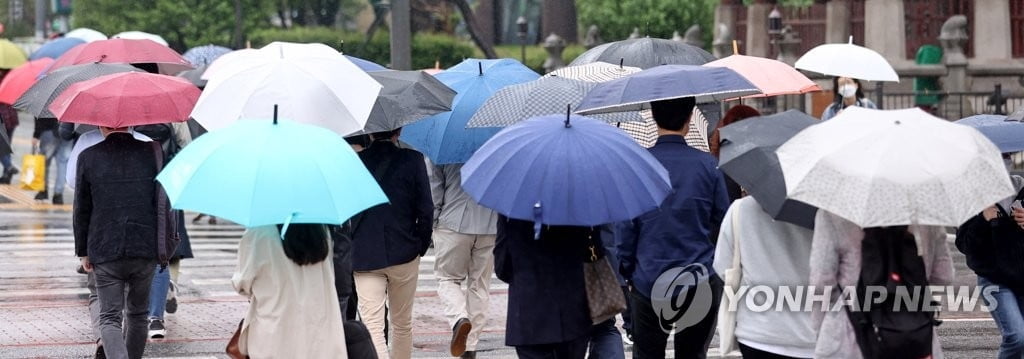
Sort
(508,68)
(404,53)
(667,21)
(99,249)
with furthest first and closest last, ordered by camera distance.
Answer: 1. (667,21)
2. (404,53)
3. (508,68)
4. (99,249)

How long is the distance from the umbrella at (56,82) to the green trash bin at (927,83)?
1752 cm

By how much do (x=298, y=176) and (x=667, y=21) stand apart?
43.8 m

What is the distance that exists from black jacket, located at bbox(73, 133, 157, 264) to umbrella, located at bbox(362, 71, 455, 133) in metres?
1.33

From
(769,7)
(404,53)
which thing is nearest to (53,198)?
(404,53)

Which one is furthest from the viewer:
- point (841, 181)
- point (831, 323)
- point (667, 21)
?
point (667, 21)

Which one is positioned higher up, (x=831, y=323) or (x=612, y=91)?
(x=612, y=91)

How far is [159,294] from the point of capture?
11.6 metres

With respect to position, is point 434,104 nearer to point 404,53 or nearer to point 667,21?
point 404,53

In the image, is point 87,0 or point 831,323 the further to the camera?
point 87,0

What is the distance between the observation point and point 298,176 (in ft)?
21.4

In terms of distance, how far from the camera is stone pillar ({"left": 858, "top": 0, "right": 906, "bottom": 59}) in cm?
3369

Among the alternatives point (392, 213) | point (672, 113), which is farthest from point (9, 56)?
point (672, 113)

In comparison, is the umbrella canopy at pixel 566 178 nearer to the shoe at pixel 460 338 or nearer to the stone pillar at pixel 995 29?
the shoe at pixel 460 338

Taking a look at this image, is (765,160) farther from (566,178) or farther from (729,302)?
(566,178)
